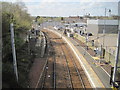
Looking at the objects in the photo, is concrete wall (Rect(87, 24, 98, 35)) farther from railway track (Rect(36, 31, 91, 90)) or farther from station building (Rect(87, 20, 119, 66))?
railway track (Rect(36, 31, 91, 90))

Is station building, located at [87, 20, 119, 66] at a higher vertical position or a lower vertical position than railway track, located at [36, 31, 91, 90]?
higher

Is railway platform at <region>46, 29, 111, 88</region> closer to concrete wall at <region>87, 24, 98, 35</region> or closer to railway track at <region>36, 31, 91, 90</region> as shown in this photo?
railway track at <region>36, 31, 91, 90</region>

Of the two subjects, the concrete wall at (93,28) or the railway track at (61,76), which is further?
the concrete wall at (93,28)

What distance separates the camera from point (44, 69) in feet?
54.2

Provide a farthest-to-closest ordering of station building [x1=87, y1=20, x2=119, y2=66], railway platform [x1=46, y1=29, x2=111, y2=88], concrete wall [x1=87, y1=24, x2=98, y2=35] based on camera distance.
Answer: concrete wall [x1=87, y1=24, x2=98, y2=35]
station building [x1=87, y1=20, x2=119, y2=66]
railway platform [x1=46, y1=29, x2=111, y2=88]

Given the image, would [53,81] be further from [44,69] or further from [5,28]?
[5,28]

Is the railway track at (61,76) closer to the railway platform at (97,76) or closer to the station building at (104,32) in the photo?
the railway platform at (97,76)

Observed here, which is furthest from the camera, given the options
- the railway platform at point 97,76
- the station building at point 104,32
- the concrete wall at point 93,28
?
the concrete wall at point 93,28

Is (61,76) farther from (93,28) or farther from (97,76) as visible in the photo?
(93,28)

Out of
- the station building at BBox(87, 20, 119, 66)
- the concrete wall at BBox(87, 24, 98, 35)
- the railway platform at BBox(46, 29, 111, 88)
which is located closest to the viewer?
the railway platform at BBox(46, 29, 111, 88)

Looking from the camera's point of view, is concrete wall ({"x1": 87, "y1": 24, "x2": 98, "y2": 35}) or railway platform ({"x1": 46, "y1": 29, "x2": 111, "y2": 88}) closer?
Answer: railway platform ({"x1": 46, "y1": 29, "x2": 111, "y2": 88})

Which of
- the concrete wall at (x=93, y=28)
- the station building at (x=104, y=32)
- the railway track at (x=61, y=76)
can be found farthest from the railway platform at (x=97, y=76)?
the concrete wall at (x=93, y=28)

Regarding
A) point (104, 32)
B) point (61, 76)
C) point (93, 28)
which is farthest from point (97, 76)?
point (93, 28)

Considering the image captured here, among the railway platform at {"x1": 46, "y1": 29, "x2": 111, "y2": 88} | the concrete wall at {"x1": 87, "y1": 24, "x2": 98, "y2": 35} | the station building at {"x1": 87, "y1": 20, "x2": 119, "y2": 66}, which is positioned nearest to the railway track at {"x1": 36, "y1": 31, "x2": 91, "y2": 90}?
the railway platform at {"x1": 46, "y1": 29, "x2": 111, "y2": 88}
